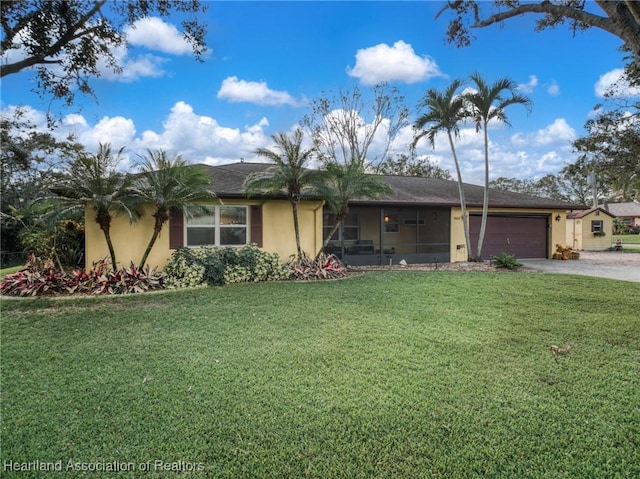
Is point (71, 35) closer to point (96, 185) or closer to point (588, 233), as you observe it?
point (96, 185)

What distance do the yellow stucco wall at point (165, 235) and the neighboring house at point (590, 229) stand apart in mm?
20750

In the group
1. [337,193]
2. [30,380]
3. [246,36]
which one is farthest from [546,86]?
[30,380]

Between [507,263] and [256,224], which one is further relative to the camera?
[507,263]

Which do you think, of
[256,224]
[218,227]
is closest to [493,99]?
[256,224]

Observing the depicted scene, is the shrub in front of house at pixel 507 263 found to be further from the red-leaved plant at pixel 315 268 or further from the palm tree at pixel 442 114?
the red-leaved plant at pixel 315 268

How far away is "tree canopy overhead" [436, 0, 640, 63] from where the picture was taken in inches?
154

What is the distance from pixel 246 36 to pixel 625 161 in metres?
13.4

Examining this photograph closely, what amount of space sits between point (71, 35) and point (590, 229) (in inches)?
1171

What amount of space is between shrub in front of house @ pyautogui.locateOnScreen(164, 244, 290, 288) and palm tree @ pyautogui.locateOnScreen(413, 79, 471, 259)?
7.35 meters

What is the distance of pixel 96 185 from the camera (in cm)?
887

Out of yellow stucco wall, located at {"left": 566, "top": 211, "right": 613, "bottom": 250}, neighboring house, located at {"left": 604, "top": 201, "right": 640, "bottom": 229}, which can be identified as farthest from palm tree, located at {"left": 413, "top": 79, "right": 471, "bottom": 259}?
neighboring house, located at {"left": 604, "top": 201, "right": 640, "bottom": 229}

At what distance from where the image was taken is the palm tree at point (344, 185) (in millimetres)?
11039

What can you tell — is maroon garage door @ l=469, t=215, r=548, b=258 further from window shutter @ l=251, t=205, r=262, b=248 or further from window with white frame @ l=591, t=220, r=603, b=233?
window with white frame @ l=591, t=220, r=603, b=233

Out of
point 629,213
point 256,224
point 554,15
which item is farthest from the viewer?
point 629,213
